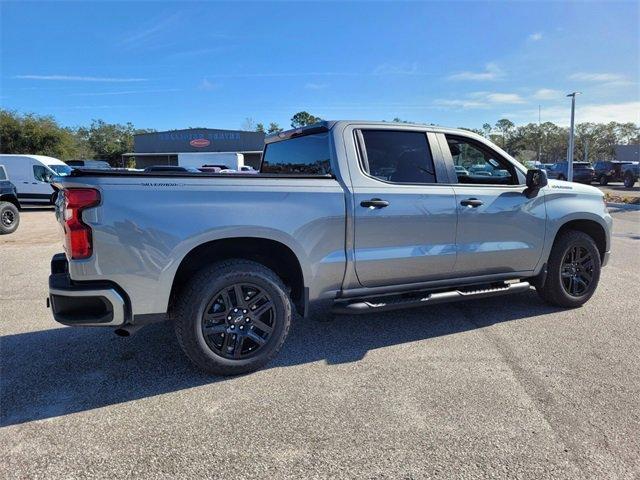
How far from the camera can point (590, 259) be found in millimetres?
5133

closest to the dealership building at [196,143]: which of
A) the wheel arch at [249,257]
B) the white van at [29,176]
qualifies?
the white van at [29,176]

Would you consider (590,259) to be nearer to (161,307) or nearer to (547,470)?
(547,470)

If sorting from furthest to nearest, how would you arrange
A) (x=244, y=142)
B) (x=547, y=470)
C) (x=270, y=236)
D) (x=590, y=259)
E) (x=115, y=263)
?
1. (x=244, y=142)
2. (x=590, y=259)
3. (x=270, y=236)
4. (x=115, y=263)
5. (x=547, y=470)

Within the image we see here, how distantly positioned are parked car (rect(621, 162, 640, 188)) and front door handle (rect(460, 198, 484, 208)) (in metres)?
31.3

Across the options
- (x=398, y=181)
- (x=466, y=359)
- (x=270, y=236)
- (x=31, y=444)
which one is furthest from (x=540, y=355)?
(x=31, y=444)

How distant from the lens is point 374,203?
12.5 feet

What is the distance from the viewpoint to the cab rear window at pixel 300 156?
13.2ft

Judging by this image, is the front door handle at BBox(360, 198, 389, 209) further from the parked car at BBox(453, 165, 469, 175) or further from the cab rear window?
the parked car at BBox(453, 165, 469, 175)

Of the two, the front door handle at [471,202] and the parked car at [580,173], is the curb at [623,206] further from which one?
the front door handle at [471,202]

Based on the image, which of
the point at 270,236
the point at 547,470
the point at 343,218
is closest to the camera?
the point at 547,470

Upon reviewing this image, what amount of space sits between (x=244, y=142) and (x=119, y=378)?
2213 inches

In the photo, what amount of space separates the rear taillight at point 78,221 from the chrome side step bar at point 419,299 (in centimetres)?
190

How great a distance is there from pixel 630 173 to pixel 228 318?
1321 inches

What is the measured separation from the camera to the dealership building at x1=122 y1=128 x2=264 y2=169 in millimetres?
56969
